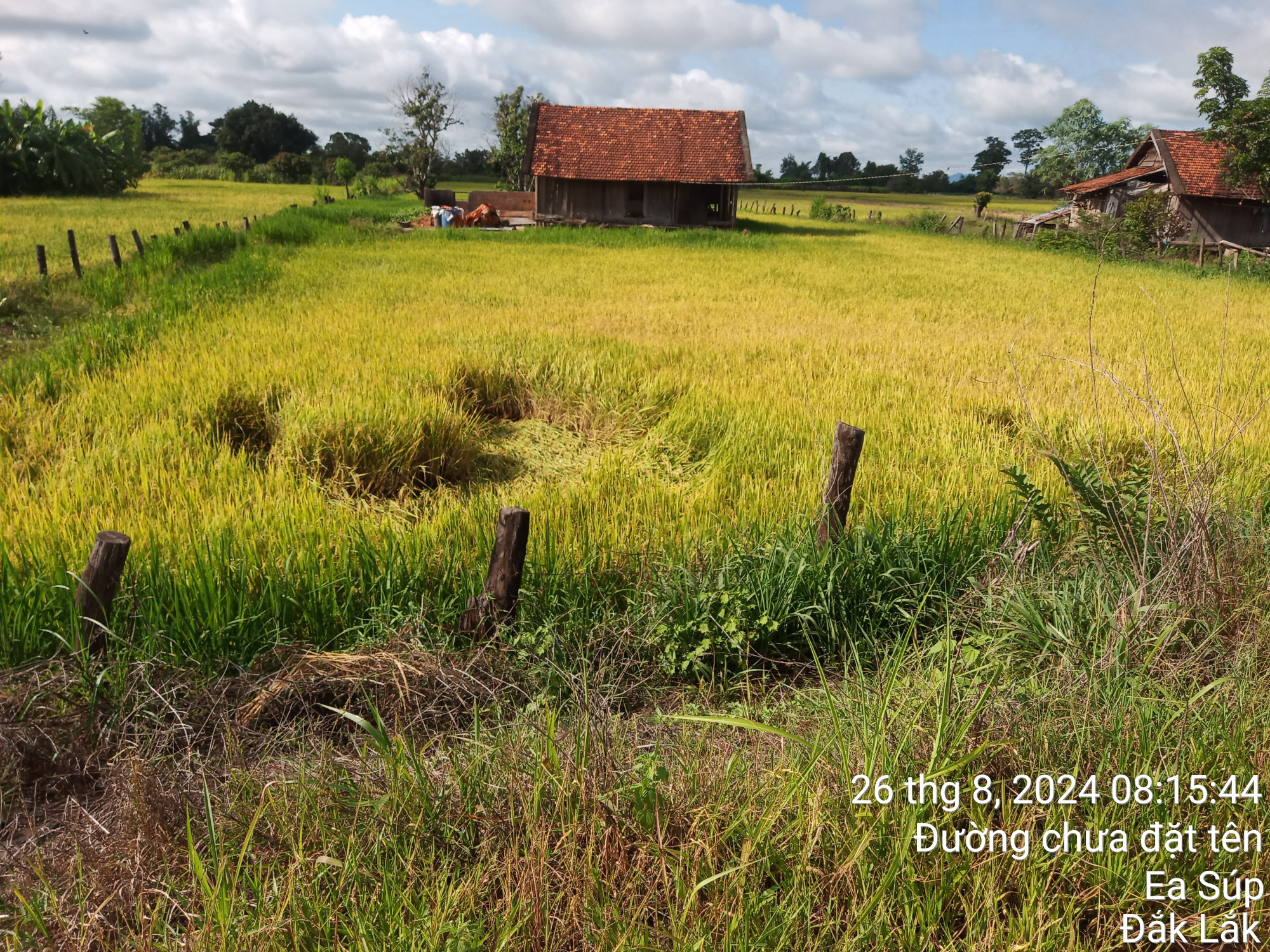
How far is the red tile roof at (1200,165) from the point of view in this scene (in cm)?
2744

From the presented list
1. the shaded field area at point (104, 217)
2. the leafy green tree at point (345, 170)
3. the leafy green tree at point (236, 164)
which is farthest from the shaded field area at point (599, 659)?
the leafy green tree at point (236, 164)

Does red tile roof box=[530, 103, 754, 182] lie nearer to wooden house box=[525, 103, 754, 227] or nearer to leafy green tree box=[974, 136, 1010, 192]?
wooden house box=[525, 103, 754, 227]

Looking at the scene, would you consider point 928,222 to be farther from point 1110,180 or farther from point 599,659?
point 599,659

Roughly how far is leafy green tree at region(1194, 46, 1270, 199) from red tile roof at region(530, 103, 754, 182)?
45.5ft

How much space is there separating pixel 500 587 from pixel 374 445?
247 centimetres

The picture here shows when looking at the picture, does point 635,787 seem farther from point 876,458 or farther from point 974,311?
point 974,311

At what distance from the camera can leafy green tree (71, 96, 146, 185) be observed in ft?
121

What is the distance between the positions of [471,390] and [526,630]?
154 inches

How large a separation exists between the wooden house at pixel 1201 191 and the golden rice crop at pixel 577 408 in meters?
19.2

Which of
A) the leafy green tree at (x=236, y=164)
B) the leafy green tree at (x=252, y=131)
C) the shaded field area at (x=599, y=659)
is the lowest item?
the shaded field area at (x=599, y=659)

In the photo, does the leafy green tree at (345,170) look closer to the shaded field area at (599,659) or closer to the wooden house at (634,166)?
the wooden house at (634,166)

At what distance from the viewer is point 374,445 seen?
5.32 m

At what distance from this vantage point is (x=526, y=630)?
336cm

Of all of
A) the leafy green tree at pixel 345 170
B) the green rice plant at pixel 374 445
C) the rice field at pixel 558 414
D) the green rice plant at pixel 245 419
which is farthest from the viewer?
the leafy green tree at pixel 345 170
